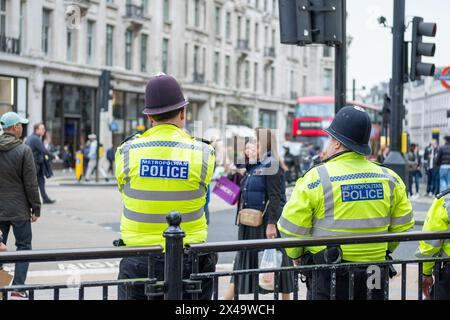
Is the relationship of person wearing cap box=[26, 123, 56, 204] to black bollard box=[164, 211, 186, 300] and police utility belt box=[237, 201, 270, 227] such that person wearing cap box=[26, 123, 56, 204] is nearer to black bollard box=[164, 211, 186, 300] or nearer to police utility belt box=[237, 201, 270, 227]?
police utility belt box=[237, 201, 270, 227]

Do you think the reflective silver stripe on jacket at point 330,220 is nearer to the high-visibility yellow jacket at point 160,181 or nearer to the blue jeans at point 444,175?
the high-visibility yellow jacket at point 160,181

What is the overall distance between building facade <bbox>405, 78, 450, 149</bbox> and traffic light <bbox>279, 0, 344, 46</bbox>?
135799 mm

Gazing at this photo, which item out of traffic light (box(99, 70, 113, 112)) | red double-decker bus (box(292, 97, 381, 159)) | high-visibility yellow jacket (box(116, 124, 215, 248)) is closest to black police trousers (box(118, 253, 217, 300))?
high-visibility yellow jacket (box(116, 124, 215, 248))

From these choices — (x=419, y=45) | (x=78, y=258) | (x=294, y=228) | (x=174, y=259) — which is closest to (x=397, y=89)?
(x=419, y=45)

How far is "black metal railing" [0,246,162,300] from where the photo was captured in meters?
3.66

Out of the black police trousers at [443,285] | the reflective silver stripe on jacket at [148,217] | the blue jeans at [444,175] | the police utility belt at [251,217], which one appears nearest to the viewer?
the reflective silver stripe on jacket at [148,217]

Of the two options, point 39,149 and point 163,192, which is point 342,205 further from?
point 39,149

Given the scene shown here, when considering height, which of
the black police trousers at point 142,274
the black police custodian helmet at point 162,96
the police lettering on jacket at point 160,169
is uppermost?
the black police custodian helmet at point 162,96

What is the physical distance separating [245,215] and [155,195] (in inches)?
140

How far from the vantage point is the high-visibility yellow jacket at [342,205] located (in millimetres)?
4543

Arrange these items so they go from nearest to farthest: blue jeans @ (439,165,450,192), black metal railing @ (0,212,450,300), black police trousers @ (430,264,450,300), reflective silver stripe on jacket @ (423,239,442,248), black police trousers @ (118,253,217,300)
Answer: black metal railing @ (0,212,450,300), black police trousers @ (118,253,217,300), black police trousers @ (430,264,450,300), reflective silver stripe on jacket @ (423,239,442,248), blue jeans @ (439,165,450,192)

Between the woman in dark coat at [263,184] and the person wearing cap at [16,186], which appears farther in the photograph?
the person wearing cap at [16,186]

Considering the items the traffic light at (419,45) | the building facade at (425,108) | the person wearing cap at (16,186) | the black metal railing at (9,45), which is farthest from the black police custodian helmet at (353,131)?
the building facade at (425,108)

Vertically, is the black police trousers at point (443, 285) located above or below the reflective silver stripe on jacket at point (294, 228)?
below
